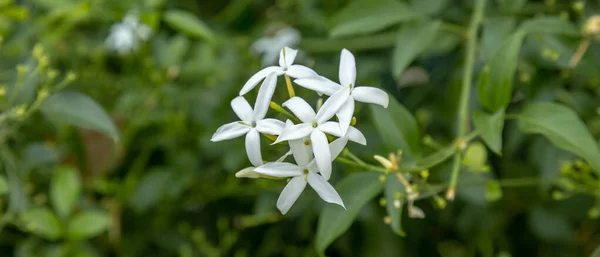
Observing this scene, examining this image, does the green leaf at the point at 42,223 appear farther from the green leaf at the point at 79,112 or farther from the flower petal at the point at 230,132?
the flower petal at the point at 230,132

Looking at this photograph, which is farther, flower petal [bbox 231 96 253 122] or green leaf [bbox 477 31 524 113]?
green leaf [bbox 477 31 524 113]

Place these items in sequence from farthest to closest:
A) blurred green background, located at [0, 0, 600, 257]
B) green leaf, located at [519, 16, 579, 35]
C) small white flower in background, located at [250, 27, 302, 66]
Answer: small white flower in background, located at [250, 27, 302, 66] → blurred green background, located at [0, 0, 600, 257] → green leaf, located at [519, 16, 579, 35]

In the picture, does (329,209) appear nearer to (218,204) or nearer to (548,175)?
(548,175)

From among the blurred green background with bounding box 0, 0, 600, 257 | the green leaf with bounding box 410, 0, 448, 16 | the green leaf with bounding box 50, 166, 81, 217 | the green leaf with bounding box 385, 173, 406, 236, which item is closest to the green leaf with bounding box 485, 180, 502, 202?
the blurred green background with bounding box 0, 0, 600, 257

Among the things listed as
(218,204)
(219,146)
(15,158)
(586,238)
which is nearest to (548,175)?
(586,238)

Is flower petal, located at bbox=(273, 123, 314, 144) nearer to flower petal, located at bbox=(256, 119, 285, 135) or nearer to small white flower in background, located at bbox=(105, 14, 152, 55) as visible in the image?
flower petal, located at bbox=(256, 119, 285, 135)

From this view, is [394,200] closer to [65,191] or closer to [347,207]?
[347,207]

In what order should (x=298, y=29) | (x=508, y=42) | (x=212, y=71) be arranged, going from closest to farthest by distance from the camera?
(x=508, y=42)
(x=212, y=71)
(x=298, y=29)

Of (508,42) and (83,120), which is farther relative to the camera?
(83,120)

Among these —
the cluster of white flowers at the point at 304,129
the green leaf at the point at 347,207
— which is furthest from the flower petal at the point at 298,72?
the green leaf at the point at 347,207
